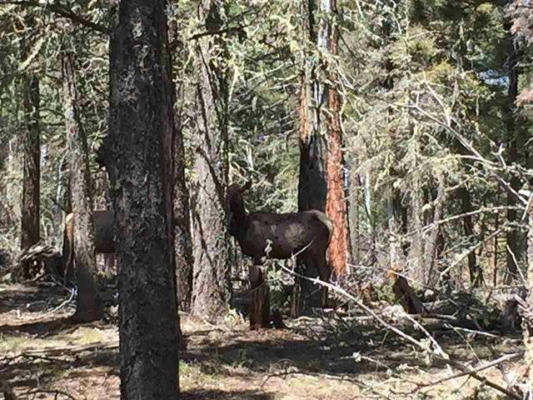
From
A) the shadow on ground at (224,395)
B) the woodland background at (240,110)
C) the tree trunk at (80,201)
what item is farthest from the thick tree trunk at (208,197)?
the shadow on ground at (224,395)

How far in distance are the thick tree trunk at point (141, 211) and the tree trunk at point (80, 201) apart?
5.81m

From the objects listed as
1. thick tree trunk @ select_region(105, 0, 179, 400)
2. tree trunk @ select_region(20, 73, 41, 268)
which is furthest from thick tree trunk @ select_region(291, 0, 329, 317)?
tree trunk @ select_region(20, 73, 41, 268)

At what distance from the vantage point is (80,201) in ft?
33.7

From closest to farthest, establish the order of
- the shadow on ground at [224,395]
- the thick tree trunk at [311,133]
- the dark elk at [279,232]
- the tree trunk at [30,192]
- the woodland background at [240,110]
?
the shadow on ground at [224,395] < the woodland background at [240,110] < the dark elk at [279,232] < the thick tree trunk at [311,133] < the tree trunk at [30,192]

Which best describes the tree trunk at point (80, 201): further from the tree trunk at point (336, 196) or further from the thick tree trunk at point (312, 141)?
the tree trunk at point (336, 196)

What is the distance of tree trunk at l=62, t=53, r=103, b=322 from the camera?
33.5 ft

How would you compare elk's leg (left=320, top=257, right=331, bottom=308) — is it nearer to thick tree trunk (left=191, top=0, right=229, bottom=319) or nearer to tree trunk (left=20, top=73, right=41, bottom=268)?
thick tree trunk (left=191, top=0, right=229, bottom=319)

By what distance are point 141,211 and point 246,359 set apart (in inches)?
146

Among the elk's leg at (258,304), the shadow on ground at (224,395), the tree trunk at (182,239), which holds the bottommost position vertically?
the shadow on ground at (224,395)

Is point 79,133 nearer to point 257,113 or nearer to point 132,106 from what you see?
point 132,106

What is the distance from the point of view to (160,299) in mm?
4570

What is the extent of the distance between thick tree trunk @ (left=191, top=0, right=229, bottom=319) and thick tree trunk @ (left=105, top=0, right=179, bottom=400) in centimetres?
531

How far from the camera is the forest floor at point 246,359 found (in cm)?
633

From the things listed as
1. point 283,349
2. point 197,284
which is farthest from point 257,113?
point 283,349
